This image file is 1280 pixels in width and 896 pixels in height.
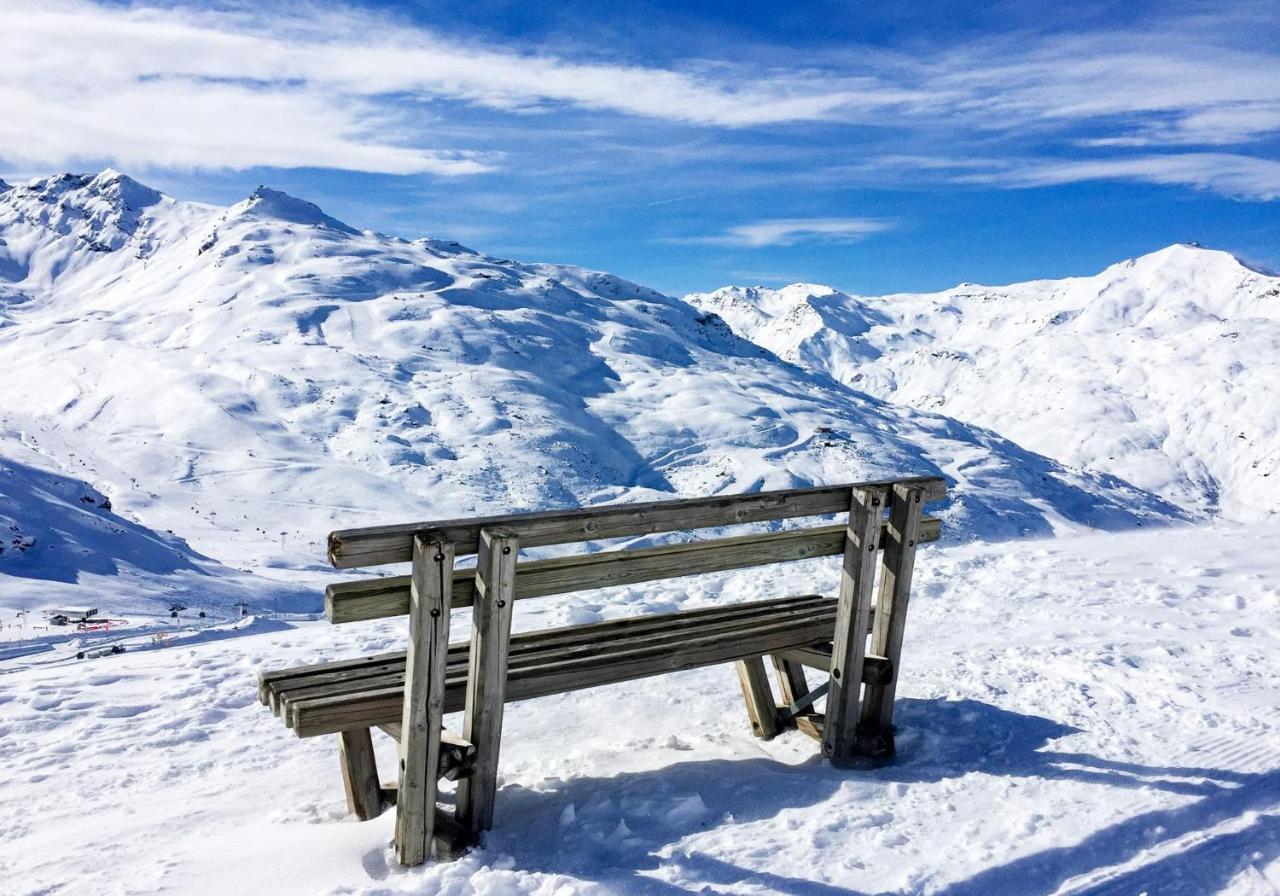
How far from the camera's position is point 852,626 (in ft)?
18.1

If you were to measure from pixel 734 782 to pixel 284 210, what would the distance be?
443 feet

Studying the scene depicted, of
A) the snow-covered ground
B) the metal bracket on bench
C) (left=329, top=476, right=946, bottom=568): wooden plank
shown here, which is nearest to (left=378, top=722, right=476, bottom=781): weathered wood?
the snow-covered ground

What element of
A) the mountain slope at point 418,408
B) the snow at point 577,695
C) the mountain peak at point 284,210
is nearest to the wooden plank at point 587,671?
the snow at point 577,695

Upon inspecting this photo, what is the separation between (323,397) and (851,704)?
58400 millimetres

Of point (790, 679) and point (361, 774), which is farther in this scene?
point (790, 679)

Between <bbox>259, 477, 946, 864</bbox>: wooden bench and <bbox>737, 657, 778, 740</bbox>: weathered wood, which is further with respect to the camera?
<bbox>737, 657, 778, 740</bbox>: weathered wood

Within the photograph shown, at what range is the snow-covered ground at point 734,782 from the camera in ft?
13.9

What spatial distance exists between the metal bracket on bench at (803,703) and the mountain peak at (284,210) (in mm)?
121161

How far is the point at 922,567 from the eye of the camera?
11055 millimetres

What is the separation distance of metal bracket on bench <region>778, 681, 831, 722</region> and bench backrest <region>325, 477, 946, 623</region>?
0.89 metres

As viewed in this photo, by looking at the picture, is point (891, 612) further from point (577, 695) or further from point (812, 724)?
point (577, 695)

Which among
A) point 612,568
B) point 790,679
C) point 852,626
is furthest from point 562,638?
point 790,679

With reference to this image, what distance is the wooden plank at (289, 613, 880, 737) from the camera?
4.38 m

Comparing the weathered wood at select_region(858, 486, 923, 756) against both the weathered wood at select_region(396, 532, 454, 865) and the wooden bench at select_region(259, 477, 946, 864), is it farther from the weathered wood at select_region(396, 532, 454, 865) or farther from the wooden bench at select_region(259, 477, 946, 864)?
the weathered wood at select_region(396, 532, 454, 865)
